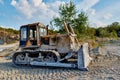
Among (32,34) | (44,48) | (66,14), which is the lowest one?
(44,48)

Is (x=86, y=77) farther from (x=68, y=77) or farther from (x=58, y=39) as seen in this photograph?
(x=58, y=39)

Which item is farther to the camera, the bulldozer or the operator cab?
the operator cab

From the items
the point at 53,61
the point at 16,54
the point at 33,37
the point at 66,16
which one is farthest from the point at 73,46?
the point at 66,16

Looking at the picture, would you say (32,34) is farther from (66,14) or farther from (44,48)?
(66,14)

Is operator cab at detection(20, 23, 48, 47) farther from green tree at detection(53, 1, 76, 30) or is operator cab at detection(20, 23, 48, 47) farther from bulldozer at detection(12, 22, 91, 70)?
green tree at detection(53, 1, 76, 30)

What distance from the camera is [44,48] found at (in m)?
10.4

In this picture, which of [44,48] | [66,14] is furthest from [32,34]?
[66,14]

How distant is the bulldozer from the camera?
32.1 feet

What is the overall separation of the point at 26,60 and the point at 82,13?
11401mm

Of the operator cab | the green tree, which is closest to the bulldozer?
the operator cab

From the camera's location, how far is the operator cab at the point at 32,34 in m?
10.5

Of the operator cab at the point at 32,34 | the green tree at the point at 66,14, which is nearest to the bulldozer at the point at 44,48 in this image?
the operator cab at the point at 32,34

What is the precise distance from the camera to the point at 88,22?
20734 mm

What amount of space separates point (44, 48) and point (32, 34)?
1.08m
